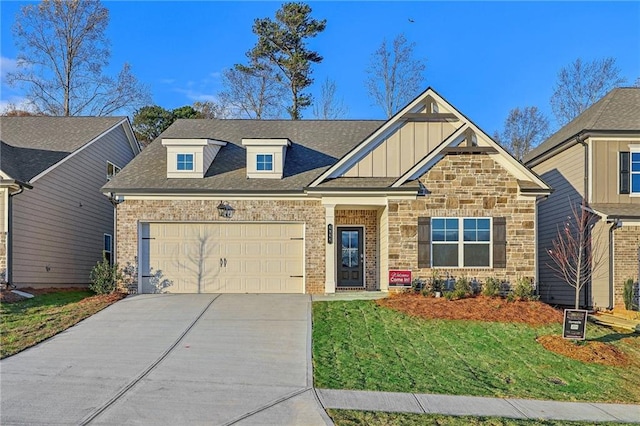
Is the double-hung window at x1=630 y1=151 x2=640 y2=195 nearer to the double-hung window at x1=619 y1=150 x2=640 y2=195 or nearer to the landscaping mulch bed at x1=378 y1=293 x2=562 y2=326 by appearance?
the double-hung window at x1=619 y1=150 x2=640 y2=195

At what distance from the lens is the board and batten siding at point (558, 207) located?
57.1ft

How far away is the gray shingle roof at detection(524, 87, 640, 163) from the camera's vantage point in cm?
1672

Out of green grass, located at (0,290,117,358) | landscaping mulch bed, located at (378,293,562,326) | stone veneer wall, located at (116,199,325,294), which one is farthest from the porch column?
green grass, located at (0,290,117,358)

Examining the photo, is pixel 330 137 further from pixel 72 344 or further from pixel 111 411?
pixel 111 411

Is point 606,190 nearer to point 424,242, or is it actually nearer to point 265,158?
point 424,242

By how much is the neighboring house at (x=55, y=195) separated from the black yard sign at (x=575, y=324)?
13757 millimetres

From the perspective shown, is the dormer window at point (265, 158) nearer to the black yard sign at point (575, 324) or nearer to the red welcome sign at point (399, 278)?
the red welcome sign at point (399, 278)

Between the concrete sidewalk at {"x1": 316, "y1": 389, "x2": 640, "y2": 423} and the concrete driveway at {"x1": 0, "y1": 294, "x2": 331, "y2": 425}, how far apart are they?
552 millimetres

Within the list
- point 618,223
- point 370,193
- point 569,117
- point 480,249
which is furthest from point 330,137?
point 569,117

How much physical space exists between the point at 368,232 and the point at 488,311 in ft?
16.6

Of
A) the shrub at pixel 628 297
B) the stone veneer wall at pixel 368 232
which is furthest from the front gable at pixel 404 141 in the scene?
the shrub at pixel 628 297

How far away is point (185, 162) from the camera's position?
16.9 meters

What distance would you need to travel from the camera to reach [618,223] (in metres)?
15.8

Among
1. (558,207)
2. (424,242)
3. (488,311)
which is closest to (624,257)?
(558,207)
